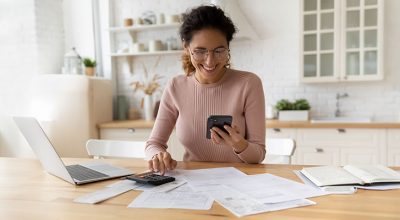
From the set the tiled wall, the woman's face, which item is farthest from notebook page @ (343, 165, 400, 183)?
the tiled wall

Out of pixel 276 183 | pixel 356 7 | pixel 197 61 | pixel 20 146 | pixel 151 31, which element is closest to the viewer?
pixel 276 183

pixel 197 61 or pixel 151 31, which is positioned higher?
pixel 151 31

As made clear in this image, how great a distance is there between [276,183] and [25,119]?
34.2 inches

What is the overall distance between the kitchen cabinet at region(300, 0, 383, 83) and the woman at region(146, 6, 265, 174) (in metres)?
1.80

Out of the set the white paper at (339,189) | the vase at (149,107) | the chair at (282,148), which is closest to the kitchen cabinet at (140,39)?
the vase at (149,107)

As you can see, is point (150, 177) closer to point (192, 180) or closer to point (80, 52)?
point (192, 180)

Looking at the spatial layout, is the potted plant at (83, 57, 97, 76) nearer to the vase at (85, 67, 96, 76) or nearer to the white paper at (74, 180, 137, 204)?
the vase at (85, 67, 96, 76)

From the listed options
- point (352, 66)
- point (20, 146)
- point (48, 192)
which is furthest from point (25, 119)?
point (352, 66)

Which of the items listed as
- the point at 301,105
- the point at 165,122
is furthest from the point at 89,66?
the point at 165,122

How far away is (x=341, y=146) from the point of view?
3.03 meters

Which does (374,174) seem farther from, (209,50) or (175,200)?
(209,50)

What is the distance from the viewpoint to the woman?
1.61 metres

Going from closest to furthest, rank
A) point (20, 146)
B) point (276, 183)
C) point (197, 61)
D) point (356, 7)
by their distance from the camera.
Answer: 1. point (276, 183)
2. point (197, 61)
3. point (356, 7)
4. point (20, 146)

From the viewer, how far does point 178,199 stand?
1.02m
